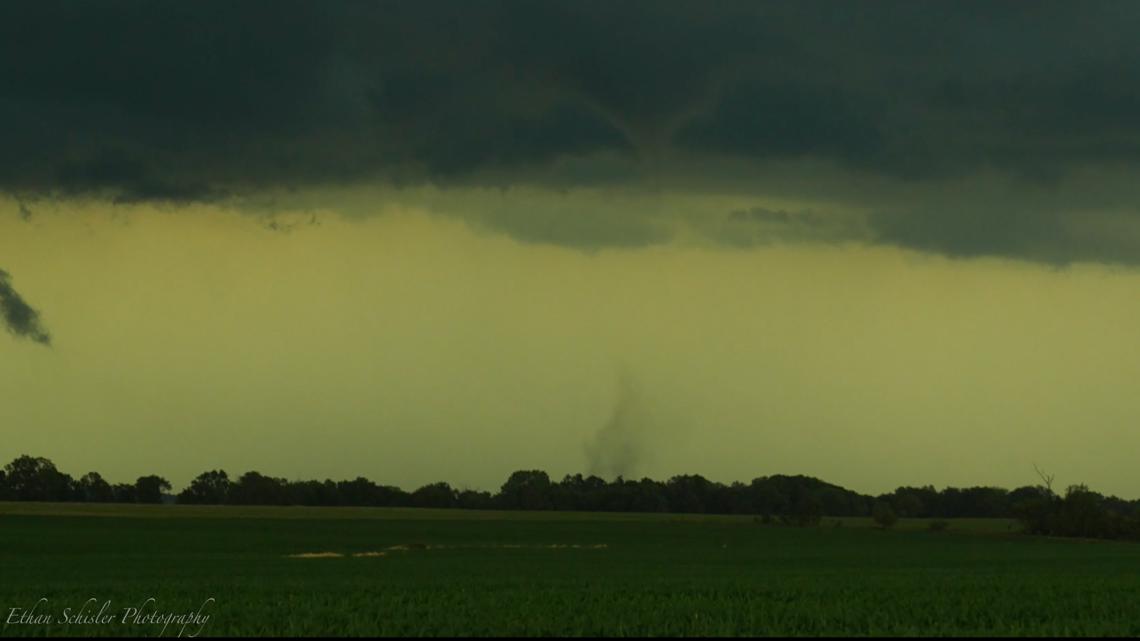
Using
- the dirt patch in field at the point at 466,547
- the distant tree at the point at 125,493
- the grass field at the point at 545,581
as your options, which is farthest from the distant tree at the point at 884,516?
the distant tree at the point at 125,493

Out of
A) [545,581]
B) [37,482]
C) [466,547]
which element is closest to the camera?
[545,581]

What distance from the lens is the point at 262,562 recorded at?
66.9m

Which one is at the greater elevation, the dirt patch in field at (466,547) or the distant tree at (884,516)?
the distant tree at (884,516)

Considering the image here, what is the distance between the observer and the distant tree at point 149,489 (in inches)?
7702

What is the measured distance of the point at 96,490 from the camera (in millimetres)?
194375

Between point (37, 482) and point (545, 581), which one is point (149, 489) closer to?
point (37, 482)

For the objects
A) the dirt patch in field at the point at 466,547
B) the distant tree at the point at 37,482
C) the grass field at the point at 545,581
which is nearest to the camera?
the grass field at the point at 545,581

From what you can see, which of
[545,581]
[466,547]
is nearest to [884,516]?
[466,547]

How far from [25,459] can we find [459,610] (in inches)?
7338

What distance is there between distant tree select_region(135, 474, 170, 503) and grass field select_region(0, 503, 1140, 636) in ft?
242

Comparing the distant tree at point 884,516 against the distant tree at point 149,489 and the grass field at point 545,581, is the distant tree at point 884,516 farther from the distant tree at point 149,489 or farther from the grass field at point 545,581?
the distant tree at point 149,489

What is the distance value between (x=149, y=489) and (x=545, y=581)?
164 metres

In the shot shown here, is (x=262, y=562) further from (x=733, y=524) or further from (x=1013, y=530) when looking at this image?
(x=1013, y=530)

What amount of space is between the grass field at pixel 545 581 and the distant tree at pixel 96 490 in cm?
7231
